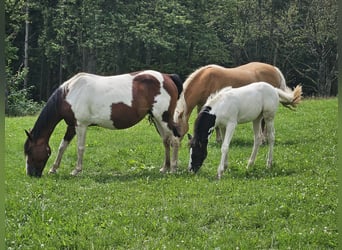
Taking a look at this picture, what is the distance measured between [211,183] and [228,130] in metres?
1.15

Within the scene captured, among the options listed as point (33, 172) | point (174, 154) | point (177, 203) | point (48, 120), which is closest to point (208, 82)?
point (174, 154)

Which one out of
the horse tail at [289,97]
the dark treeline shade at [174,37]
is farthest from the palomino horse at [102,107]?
the dark treeline shade at [174,37]

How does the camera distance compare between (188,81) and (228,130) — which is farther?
(188,81)

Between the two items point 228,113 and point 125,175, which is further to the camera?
point 125,175

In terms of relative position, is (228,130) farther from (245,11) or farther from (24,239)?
(245,11)

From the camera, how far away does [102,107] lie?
26.2ft

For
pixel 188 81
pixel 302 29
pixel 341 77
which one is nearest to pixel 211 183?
pixel 188 81

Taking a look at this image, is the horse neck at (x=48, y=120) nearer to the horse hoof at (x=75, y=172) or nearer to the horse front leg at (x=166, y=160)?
the horse hoof at (x=75, y=172)

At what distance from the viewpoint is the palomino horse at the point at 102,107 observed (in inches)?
314

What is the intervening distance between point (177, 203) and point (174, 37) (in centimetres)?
2555

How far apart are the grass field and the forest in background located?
20843mm

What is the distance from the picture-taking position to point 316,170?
23.5 feet

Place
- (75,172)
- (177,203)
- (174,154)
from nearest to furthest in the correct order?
(177,203), (75,172), (174,154)

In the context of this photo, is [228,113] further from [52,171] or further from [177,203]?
[52,171]
